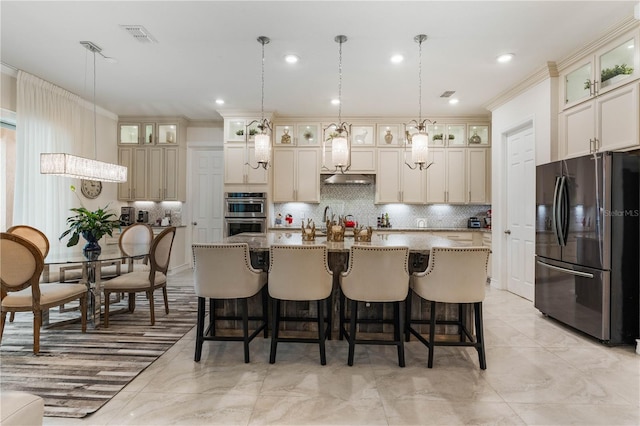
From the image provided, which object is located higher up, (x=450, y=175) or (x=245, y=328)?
(x=450, y=175)

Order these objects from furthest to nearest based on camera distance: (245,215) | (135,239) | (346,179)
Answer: (245,215) < (346,179) < (135,239)

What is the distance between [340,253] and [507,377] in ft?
5.09

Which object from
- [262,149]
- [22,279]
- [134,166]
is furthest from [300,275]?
[134,166]

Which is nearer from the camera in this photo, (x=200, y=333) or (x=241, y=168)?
(x=200, y=333)

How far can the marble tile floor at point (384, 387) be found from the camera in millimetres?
1944

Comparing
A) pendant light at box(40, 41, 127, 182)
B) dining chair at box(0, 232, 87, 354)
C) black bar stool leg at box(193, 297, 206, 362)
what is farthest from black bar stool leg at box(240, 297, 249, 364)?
pendant light at box(40, 41, 127, 182)

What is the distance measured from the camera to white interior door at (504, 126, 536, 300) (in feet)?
14.4

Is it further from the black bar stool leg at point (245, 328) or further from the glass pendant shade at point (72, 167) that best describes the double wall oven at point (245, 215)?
the black bar stool leg at point (245, 328)

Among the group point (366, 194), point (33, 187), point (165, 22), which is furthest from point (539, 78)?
point (33, 187)

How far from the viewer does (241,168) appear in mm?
5922

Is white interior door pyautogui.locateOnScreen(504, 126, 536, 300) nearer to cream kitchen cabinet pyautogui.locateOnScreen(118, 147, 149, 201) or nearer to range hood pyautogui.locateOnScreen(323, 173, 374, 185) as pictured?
range hood pyautogui.locateOnScreen(323, 173, 374, 185)

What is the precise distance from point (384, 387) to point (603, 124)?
3304mm

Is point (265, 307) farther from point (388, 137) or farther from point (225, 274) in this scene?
point (388, 137)

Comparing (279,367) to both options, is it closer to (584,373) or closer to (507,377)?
(507,377)
